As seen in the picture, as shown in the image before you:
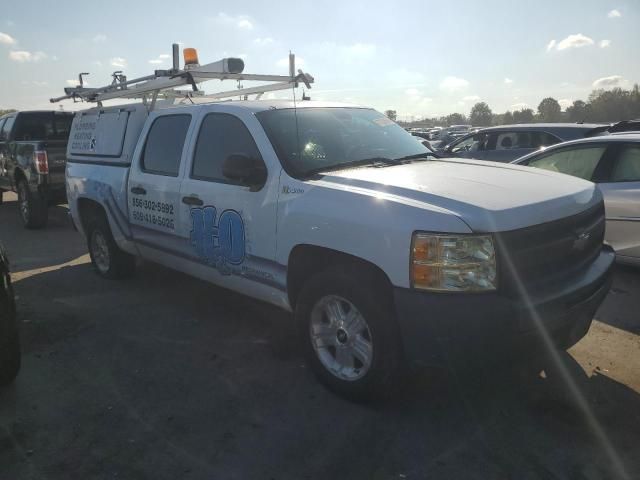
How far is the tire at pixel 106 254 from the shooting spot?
567 centimetres

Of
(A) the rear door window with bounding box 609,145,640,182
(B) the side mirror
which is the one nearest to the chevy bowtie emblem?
(B) the side mirror

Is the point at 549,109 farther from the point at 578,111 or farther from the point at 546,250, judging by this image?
the point at 546,250

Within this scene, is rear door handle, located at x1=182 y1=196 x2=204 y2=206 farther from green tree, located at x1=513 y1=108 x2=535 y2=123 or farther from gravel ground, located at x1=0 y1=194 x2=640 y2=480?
green tree, located at x1=513 y1=108 x2=535 y2=123

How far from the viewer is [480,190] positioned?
2918mm

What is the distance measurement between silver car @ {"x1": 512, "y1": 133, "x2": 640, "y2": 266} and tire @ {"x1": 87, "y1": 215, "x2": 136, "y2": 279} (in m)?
5.15

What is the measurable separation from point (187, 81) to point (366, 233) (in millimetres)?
2523

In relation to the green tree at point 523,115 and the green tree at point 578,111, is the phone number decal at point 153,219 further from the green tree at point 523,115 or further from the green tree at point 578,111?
the green tree at point 523,115

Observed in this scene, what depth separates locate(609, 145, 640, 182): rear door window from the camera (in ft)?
17.0

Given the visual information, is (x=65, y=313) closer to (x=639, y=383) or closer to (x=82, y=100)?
(x=82, y=100)

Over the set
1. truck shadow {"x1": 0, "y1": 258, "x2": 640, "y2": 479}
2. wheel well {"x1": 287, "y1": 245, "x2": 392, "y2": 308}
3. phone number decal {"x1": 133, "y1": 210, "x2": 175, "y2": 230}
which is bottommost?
truck shadow {"x1": 0, "y1": 258, "x2": 640, "y2": 479}

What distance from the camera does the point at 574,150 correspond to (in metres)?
5.87

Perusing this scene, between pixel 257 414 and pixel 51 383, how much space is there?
1536 millimetres

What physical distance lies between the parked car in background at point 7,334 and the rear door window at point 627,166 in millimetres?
5512

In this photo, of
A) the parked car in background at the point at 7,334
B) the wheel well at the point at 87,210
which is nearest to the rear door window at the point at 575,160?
the wheel well at the point at 87,210
